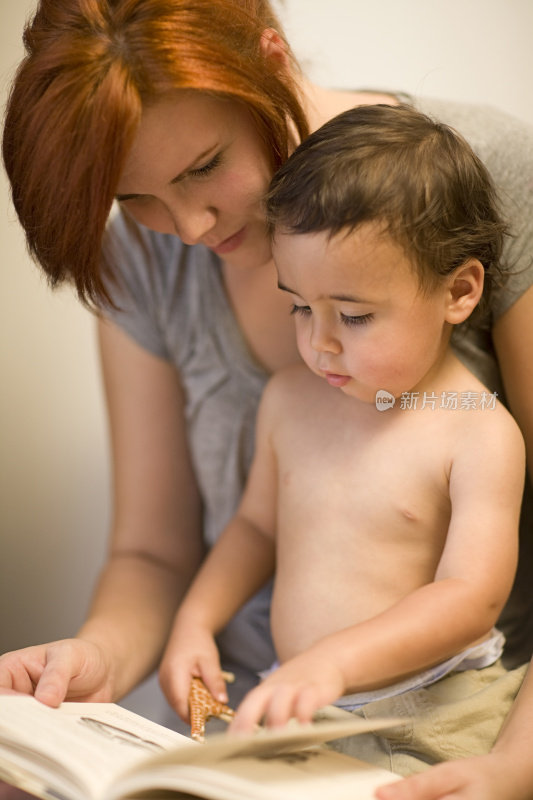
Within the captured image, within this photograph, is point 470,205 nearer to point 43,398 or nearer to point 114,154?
point 114,154

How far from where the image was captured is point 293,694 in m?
0.71

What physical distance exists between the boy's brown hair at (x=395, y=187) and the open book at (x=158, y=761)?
46 cm

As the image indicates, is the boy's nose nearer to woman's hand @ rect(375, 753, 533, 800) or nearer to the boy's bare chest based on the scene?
the boy's bare chest

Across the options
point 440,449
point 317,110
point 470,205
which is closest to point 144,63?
point 317,110

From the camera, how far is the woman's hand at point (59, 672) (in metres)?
0.91

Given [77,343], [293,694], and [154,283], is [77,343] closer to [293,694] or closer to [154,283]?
[154,283]

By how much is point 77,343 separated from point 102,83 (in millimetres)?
872

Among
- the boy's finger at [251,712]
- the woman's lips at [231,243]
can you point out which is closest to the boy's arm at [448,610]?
the boy's finger at [251,712]

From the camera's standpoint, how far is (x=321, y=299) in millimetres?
895

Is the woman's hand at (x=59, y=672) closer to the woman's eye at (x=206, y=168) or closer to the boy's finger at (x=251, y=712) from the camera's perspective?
the boy's finger at (x=251, y=712)

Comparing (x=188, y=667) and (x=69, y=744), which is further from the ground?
(x=69, y=744)

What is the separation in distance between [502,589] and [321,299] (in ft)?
1.13

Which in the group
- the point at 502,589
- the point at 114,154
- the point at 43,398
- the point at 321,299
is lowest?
the point at 43,398

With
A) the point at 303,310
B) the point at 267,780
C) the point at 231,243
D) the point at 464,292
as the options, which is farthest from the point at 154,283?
the point at 267,780
